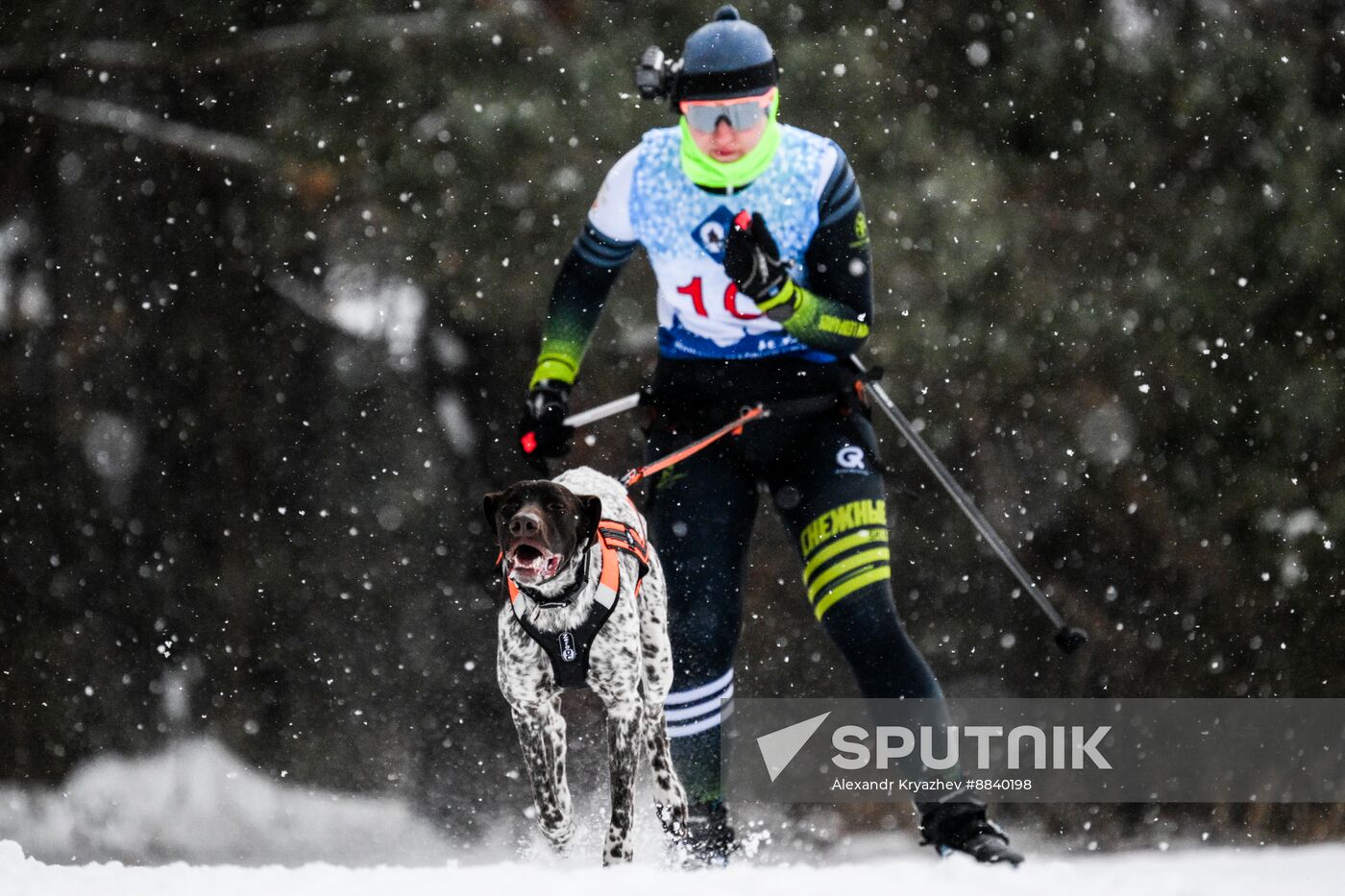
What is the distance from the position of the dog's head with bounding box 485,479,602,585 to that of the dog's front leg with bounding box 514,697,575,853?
20.3 inches

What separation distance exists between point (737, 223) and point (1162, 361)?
1999mm

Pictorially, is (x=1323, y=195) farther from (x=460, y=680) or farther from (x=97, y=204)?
(x=97, y=204)

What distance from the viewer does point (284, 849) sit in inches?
180

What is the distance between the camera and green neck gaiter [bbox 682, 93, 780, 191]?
322 centimetres

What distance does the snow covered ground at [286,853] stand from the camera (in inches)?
161

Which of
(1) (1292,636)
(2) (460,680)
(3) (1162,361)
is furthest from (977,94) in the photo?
(2) (460,680)

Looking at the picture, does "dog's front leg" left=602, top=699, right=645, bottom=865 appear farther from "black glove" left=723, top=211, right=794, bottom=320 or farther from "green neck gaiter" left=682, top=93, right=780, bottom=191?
"green neck gaiter" left=682, top=93, right=780, bottom=191

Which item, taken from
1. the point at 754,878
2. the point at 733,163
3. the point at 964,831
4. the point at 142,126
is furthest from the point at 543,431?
the point at 142,126

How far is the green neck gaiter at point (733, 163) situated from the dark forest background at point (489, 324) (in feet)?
3.38

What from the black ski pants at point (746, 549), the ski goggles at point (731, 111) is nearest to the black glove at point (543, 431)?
the black ski pants at point (746, 549)

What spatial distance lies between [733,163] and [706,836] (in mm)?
1660

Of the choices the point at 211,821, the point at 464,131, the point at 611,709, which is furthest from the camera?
the point at 211,821

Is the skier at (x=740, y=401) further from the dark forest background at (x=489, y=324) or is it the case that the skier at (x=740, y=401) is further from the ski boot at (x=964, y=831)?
the dark forest background at (x=489, y=324)

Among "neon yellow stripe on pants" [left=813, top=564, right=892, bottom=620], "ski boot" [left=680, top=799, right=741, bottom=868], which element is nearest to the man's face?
"neon yellow stripe on pants" [left=813, top=564, right=892, bottom=620]
